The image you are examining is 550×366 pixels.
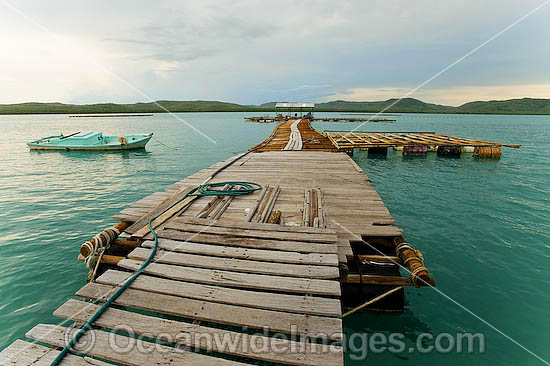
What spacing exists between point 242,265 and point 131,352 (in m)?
1.68

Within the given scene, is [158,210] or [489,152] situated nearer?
[158,210]

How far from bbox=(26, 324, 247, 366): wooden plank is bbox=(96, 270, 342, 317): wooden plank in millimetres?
691

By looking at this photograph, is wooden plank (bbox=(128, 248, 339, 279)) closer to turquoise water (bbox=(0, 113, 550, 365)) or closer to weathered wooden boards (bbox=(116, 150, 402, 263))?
weathered wooden boards (bbox=(116, 150, 402, 263))

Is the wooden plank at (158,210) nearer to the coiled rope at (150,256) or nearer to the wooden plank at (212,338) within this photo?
the coiled rope at (150,256)

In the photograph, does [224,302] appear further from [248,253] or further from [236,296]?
[248,253]

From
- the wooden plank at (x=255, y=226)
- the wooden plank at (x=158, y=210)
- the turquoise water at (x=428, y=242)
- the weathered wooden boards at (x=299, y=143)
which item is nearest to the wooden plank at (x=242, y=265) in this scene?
the wooden plank at (x=255, y=226)

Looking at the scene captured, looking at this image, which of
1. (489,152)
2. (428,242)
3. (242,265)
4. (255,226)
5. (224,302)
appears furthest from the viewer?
(489,152)

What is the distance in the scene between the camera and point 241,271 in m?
3.78

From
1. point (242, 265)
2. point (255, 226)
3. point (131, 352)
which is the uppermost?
point (255, 226)

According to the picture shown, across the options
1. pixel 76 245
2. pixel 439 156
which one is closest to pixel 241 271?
pixel 76 245

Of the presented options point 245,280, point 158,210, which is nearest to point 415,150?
point 158,210

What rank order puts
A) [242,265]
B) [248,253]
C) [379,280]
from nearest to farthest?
[242,265] → [248,253] → [379,280]

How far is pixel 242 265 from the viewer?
3.88m

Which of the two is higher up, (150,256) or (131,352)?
(150,256)
